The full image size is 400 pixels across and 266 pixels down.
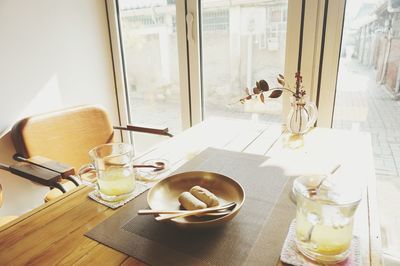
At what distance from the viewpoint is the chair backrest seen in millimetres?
1525

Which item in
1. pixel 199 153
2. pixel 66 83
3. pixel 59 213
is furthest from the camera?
pixel 66 83

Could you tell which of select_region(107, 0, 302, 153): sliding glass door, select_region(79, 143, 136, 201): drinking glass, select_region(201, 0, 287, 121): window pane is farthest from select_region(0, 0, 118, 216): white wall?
select_region(79, 143, 136, 201): drinking glass

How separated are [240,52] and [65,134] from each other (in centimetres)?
119

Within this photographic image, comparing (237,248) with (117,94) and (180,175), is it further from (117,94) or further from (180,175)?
(117,94)

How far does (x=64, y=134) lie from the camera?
1.69 m

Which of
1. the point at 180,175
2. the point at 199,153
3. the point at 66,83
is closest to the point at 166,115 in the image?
the point at 66,83

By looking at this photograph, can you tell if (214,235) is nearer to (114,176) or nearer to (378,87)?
(114,176)

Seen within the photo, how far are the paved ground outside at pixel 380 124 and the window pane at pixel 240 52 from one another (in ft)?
1.27

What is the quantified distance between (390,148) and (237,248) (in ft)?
4.32

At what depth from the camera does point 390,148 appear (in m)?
1.55

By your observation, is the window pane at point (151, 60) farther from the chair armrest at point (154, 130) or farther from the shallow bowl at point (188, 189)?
the shallow bowl at point (188, 189)

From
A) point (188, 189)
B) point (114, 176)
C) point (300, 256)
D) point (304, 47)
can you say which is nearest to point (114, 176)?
point (114, 176)

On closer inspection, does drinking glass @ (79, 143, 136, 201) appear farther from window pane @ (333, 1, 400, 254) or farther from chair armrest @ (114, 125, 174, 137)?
window pane @ (333, 1, 400, 254)

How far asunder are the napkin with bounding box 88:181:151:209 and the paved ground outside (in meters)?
1.26
